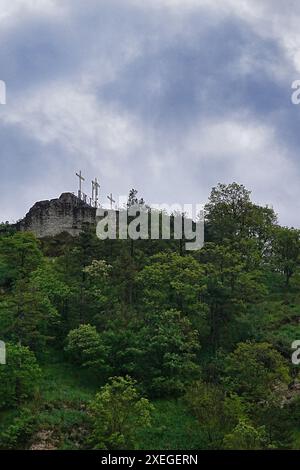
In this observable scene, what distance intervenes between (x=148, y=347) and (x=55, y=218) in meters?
38.2

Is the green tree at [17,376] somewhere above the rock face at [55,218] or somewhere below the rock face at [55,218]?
below

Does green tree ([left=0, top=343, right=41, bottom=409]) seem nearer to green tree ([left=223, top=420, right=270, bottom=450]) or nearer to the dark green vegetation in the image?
the dark green vegetation

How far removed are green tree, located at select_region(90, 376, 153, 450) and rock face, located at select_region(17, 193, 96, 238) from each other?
141 feet

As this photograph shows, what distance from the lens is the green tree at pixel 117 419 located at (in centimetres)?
3828

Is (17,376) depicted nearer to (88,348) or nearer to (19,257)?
(88,348)

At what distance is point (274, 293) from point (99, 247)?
16006mm

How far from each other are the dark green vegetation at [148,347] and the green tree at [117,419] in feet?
0.26

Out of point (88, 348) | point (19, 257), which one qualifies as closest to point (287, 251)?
point (19, 257)

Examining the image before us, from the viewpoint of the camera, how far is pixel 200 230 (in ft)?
236

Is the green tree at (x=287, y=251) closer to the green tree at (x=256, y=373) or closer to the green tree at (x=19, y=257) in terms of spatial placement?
the green tree at (x=256, y=373)

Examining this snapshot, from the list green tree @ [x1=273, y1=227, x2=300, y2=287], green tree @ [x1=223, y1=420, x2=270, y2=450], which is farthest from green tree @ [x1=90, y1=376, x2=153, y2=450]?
green tree @ [x1=273, y1=227, x2=300, y2=287]

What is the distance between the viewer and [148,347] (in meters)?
47.5

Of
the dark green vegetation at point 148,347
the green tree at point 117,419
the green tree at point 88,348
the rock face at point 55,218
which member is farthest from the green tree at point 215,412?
the rock face at point 55,218
